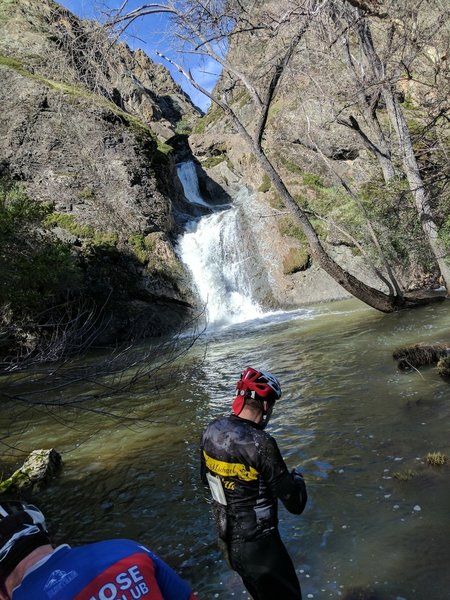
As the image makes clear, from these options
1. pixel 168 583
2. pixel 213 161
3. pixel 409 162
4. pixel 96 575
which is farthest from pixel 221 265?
pixel 96 575

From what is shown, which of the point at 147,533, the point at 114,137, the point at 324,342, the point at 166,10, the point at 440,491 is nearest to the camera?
the point at 440,491

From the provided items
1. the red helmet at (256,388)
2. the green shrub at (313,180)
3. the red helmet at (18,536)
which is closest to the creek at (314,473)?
the red helmet at (256,388)

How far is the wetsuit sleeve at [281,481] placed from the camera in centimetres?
283

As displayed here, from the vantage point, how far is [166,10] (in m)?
10.8

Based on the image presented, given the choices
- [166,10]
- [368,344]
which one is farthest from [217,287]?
[166,10]

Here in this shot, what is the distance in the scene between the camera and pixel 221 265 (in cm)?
3000

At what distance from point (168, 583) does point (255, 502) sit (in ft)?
4.68

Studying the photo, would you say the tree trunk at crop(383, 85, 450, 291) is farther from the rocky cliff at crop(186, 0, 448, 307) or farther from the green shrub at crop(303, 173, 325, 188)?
the green shrub at crop(303, 173, 325, 188)

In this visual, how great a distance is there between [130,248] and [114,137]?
8.81 meters

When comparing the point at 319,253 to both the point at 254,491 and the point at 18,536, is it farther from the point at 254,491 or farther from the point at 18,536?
the point at 18,536

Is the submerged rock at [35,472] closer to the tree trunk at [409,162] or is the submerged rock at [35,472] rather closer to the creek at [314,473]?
the creek at [314,473]

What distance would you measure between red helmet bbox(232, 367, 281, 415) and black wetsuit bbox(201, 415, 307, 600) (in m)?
0.16

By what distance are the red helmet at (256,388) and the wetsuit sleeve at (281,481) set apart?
306mm

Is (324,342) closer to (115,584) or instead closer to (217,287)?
(115,584)
